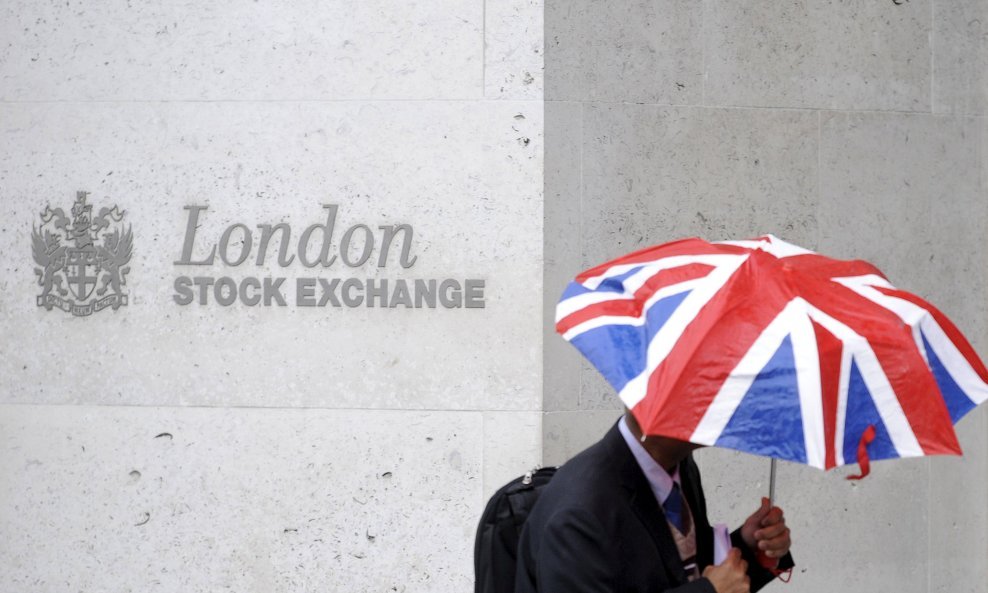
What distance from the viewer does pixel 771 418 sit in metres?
2.08

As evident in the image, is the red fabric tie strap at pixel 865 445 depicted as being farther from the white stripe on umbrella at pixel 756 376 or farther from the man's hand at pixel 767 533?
the man's hand at pixel 767 533

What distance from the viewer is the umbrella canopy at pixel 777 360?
2.07m

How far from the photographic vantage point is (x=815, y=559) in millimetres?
5422

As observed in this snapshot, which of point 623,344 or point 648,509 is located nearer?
point 623,344

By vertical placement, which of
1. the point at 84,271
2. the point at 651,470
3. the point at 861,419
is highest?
the point at 84,271

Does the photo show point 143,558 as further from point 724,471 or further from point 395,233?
point 724,471

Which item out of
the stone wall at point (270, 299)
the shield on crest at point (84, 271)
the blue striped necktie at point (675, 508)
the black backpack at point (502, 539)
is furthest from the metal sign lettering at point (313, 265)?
the blue striped necktie at point (675, 508)

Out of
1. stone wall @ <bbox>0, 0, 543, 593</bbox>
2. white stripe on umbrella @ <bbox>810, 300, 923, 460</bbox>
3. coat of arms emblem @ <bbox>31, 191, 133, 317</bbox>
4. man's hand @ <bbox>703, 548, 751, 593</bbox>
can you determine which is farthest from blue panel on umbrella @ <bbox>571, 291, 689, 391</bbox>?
coat of arms emblem @ <bbox>31, 191, 133, 317</bbox>

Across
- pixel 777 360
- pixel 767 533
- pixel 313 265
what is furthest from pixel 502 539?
pixel 313 265

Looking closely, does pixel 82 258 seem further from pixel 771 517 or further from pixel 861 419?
pixel 861 419

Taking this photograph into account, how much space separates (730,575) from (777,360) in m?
0.58

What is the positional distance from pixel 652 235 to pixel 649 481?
2.95 metres

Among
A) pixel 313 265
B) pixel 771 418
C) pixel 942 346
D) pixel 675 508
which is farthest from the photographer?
pixel 313 265

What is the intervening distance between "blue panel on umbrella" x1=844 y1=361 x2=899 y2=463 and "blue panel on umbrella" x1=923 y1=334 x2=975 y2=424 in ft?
0.87
